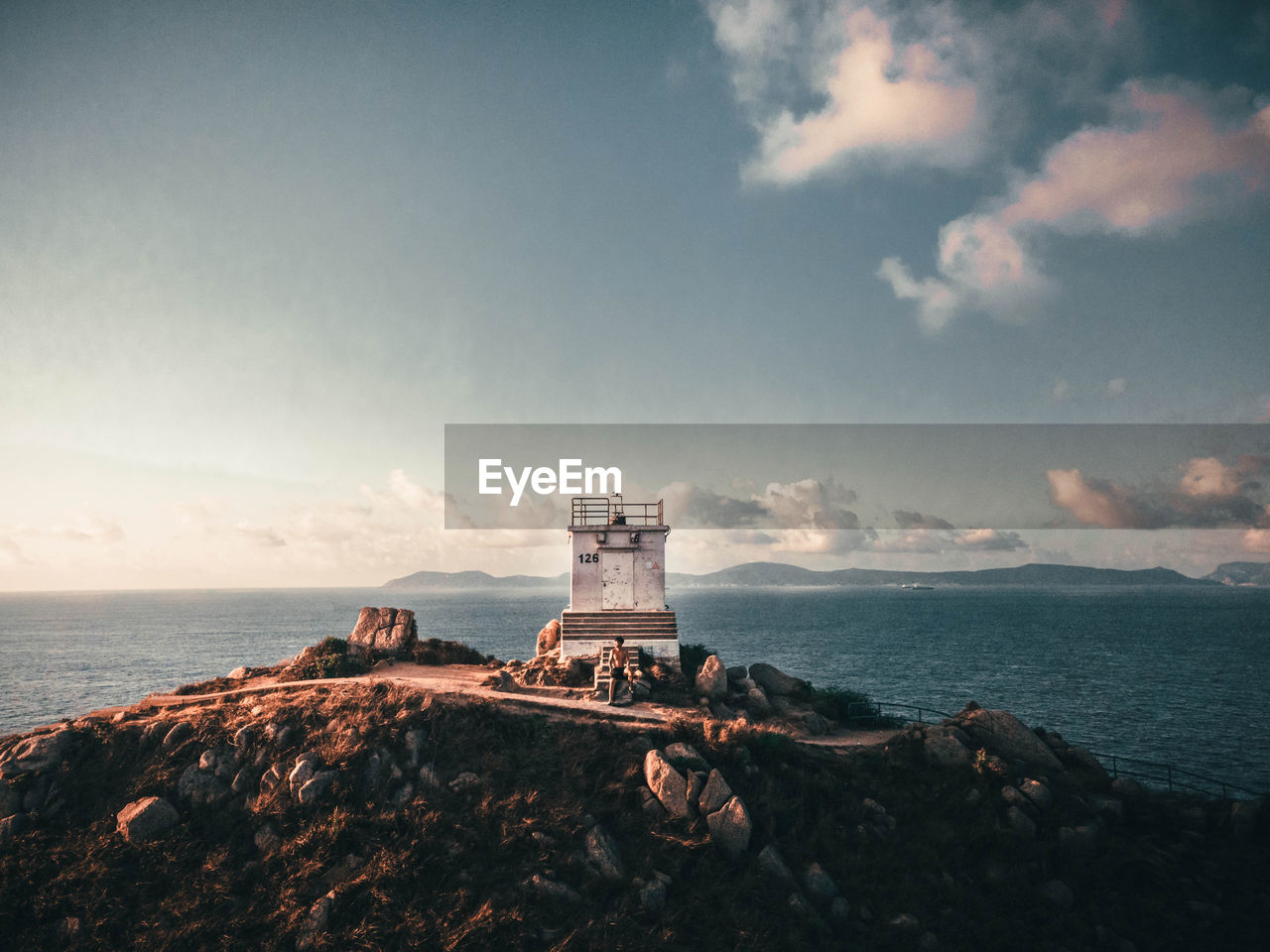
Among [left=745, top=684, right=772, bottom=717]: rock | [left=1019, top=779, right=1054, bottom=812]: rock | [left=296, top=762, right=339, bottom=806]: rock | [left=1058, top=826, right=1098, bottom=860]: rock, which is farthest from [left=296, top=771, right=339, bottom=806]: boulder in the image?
[left=1058, top=826, right=1098, bottom=860]: rock

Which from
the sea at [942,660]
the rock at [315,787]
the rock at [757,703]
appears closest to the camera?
the rock at [315,787]

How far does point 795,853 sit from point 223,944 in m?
16.5

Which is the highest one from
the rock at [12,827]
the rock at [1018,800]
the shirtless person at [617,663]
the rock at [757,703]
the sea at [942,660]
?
the shirtless person at [617,663]

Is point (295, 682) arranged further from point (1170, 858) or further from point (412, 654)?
point (1170, 858)

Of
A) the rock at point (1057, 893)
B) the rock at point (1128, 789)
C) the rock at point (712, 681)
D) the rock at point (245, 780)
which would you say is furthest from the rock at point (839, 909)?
the rock at point (245, 780)

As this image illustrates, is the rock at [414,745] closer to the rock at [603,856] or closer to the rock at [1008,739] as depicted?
the rock at [603,856]

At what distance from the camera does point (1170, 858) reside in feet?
69.2

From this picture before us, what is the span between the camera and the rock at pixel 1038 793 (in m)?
22.8

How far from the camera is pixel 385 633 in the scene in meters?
37.0

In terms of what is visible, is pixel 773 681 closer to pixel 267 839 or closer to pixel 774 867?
pixel 774 867

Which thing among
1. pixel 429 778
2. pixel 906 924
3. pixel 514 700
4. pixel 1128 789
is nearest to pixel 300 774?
pixel 429 778

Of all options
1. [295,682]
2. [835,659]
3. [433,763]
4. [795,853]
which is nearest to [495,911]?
[433,763]

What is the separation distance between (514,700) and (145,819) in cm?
1247

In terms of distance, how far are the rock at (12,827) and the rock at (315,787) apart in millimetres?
8496
